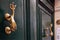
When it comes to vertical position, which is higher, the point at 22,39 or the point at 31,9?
the point at 31,9

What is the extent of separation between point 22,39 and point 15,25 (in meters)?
0.09

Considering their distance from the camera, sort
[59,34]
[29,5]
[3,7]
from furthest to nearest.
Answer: [59,34], [29,5], [3,7]

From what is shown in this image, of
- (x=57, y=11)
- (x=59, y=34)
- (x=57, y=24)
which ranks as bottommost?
(x=59, y=34)

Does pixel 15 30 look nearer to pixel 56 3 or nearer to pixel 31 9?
pixel 31 9

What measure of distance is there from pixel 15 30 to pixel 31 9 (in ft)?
0.52

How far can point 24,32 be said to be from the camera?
2.18 ft

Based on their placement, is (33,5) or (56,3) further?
(56,3)

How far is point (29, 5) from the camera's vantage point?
70cm

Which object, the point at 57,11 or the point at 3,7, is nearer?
the point at 3,7

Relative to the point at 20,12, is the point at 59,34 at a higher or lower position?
lower

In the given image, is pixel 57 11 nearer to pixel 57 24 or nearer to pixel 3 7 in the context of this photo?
pixel 57 24

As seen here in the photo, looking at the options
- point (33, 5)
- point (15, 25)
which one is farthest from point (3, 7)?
point (33, 5)

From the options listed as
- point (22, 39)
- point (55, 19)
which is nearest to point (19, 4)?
point (22, 39)

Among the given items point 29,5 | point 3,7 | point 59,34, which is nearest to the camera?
point 3,7
